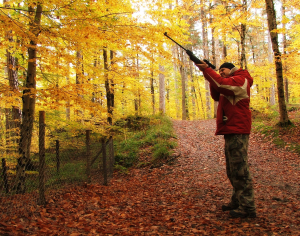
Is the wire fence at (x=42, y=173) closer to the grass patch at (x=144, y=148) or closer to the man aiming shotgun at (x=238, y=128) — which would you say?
the grass patch at (x=144, y=148)

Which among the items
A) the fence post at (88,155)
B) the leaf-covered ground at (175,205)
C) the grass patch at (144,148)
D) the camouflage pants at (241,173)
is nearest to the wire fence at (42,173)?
the fence post at (88,155)

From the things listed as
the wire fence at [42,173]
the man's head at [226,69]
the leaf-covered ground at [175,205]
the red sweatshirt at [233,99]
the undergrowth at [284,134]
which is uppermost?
the man's head at [226,69]

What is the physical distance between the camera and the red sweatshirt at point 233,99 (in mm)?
2859

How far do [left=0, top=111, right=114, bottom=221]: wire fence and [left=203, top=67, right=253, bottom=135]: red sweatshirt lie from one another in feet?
9.77

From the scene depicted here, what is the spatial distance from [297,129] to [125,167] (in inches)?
266

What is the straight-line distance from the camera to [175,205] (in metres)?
3.88

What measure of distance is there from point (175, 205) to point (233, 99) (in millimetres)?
2213

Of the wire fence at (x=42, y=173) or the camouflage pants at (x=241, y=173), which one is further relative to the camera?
the wire fence at (x=42, y=173)

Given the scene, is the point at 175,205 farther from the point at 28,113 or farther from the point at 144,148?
the point at 144,148

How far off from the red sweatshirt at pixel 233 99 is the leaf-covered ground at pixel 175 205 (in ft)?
4.18

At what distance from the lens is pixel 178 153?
25.8 feet

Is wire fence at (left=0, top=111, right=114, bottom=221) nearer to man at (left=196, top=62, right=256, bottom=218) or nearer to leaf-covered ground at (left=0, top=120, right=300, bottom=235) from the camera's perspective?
leaf-covered ground at (left=0, top=120, right=300, bottom=235)

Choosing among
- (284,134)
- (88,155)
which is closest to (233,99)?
(88,155)

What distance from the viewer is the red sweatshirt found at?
113 inches
